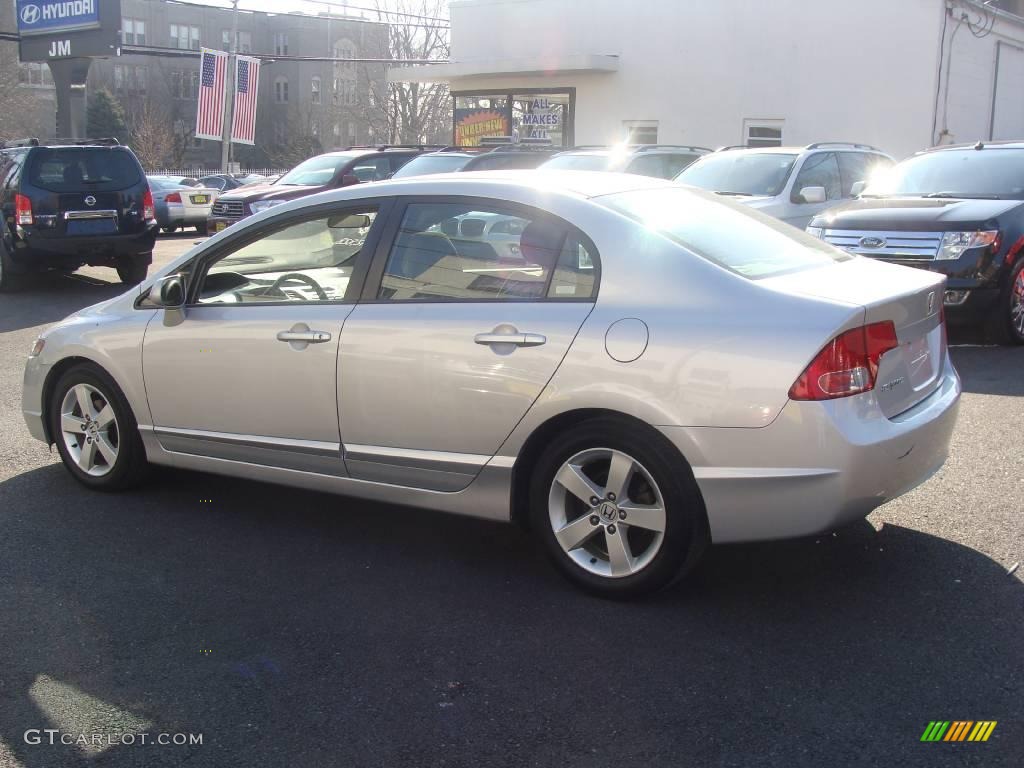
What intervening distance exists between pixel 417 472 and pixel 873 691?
1.98 m

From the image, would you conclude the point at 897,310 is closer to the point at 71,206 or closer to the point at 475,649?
the point at 475,649

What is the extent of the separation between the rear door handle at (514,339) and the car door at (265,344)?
0.73 meters

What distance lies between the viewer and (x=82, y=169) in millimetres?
13289

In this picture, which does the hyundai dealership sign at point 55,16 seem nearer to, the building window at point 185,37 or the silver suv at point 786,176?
the silver suv at point 786,176

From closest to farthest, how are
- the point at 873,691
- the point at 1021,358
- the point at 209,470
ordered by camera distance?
the point at 873,691 → the point at 209,470 → the point at 1021,358

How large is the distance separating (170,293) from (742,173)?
8.47 m

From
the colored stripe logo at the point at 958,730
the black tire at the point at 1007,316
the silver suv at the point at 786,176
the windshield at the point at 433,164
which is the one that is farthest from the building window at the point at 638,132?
the colored stripe logo at the point at 958,730

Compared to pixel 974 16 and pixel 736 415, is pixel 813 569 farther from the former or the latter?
pixel 974 16

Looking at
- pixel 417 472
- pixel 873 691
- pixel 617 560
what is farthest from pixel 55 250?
pixel 873 691

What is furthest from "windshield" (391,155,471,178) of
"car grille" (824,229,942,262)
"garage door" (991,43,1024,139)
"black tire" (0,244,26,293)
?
"garage door" (991,43,1024,139)

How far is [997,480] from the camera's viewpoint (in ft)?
18.0

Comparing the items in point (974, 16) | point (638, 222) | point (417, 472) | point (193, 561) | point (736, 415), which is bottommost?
point (193, 561)

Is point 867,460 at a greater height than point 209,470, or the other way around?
point 867,460

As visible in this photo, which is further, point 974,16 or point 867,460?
point 974,16
